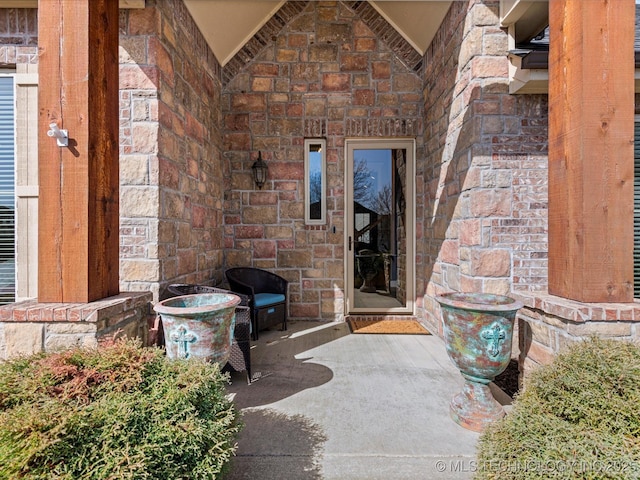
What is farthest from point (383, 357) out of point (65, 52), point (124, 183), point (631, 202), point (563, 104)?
point (65, 52)

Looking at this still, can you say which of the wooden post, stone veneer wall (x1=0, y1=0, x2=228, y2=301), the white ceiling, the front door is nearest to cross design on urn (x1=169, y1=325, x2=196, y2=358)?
the wooden post

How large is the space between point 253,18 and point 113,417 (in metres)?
4.45

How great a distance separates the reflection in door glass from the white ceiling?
1505 mm

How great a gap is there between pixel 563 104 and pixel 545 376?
150 centimetres

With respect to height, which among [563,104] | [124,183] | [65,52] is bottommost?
[124,183]

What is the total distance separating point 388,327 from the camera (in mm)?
4016

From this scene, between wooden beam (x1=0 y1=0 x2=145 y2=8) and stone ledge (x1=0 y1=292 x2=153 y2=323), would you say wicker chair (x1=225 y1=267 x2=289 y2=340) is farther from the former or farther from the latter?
wooden beam (x1=0 y1=0 x2=145 y2=8)

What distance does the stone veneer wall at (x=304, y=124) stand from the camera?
4262 millimetres

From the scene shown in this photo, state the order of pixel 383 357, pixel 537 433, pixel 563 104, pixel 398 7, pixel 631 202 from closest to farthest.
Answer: pixel 537 433
pixel 631 202
pixel 563 104
pixel 383 357
pixel 398 7

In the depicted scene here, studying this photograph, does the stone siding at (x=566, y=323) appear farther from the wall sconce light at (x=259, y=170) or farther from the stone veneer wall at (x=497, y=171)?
the wall sconce light at (x=259, y=170)

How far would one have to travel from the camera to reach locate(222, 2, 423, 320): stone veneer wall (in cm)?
426

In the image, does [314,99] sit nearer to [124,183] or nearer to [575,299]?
[124,183]

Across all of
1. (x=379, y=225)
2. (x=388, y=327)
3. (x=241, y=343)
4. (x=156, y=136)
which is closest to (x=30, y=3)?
(x=156, y=136)

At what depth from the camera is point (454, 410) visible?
208 centimetres
